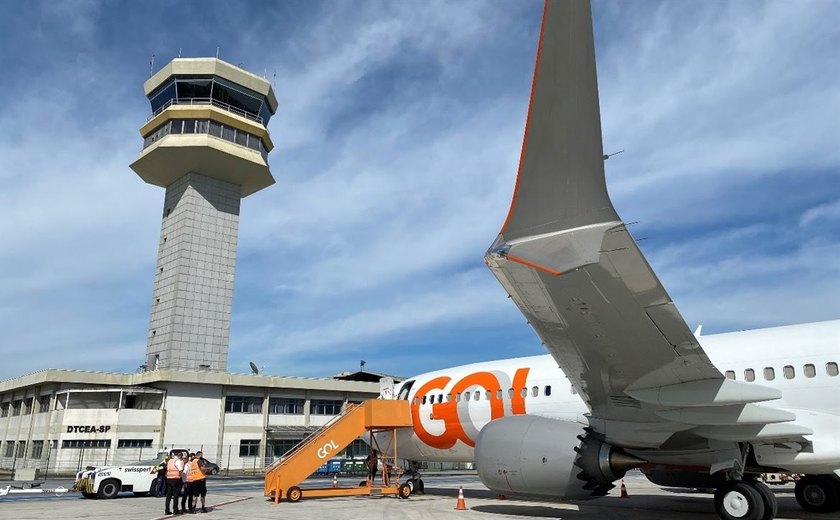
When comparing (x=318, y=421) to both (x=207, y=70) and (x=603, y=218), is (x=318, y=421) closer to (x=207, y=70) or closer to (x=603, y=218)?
(x=207, y=70)

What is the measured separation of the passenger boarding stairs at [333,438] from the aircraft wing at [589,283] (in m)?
7.46

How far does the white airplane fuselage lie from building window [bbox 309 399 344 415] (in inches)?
1146

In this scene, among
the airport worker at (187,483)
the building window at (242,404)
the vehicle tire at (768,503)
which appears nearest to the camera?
the vehicle tire at (768,503)

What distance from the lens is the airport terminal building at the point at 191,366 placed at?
37.5 metres

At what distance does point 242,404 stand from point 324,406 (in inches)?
260

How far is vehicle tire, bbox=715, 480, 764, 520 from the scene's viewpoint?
8984 millimetres

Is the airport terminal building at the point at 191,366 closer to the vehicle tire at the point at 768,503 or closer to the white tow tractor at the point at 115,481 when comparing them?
the white tow tractor at the point at 115,481

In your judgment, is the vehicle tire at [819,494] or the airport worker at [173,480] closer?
the vehicle tire at [819,494]

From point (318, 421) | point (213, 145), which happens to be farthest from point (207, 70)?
point (318, 421)

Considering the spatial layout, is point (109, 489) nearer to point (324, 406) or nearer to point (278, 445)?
point (278, 445)

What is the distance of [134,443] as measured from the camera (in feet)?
122

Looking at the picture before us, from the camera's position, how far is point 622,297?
7086 millimetres

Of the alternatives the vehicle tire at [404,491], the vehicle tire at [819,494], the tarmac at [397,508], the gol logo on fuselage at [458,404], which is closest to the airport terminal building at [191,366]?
the tarmac at [397,508]

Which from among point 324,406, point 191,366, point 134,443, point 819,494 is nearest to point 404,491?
point 819,494
